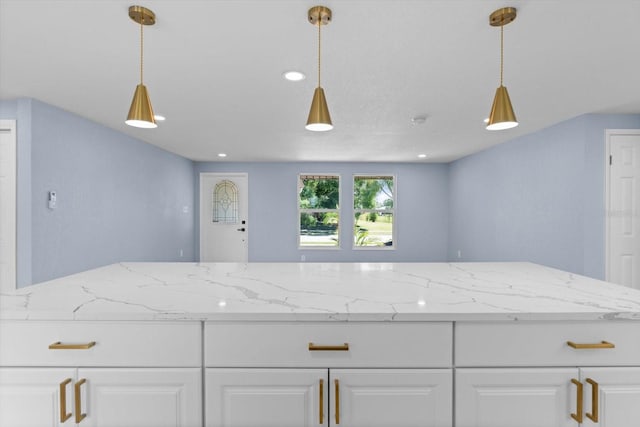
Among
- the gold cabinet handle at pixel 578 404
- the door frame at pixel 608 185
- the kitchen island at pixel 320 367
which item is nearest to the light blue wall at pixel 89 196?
the kitchen island at pixel 320 367

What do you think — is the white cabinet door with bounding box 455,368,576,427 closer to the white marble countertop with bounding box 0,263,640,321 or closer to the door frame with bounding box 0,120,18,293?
the white marble countertop with bounding box 0,263,640,321

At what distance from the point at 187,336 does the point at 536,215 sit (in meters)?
4.32

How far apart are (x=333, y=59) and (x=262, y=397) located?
76.7 inches

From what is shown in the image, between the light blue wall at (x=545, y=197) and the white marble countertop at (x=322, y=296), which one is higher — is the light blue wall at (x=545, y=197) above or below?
above

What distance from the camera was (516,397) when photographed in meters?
1.08

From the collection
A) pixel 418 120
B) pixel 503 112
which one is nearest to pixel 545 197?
pixel 418 120

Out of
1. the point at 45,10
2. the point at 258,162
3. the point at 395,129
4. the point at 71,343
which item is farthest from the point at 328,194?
the point at 71,343

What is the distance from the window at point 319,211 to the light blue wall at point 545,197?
256 centimetres

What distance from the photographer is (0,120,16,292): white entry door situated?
2850 millimetres

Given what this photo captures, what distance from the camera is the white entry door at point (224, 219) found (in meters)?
6.49

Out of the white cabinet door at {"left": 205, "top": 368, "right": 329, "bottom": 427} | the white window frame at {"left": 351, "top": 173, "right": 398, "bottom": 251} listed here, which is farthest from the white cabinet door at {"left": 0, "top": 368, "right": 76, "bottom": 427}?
the white window frame at {"left": 351, "top": 173, "right": 398, "bottom": 251}

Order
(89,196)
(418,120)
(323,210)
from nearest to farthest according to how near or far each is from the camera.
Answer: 1. (418,120)
2. (89,196)
3. (323,210)

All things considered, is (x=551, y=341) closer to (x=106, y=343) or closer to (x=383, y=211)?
(x=106, y=343)

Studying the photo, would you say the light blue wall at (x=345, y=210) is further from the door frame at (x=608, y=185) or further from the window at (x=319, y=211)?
the door frame at (x=608, y=185)
